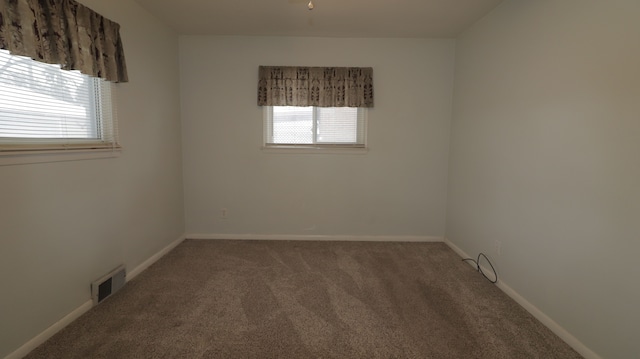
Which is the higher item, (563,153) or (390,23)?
(390,23)

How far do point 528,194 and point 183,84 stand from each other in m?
3.62

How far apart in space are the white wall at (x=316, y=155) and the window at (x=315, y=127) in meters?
0.14

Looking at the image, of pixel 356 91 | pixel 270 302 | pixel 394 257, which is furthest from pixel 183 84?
pixel 394 257

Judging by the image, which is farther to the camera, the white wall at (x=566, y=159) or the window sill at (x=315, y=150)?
the window sill at (x=315, y=150)

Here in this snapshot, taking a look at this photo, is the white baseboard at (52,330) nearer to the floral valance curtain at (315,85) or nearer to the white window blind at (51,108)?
the white window blind at (51,108)

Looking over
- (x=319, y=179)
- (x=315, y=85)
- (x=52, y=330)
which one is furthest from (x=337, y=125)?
(x=52, y=330)

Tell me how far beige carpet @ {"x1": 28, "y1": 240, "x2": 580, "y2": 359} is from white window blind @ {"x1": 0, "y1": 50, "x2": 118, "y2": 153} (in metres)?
1.21

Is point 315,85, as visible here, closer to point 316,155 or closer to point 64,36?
point 316,155

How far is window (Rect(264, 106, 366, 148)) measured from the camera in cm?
337

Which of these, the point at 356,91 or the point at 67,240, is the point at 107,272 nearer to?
the point at 67,240

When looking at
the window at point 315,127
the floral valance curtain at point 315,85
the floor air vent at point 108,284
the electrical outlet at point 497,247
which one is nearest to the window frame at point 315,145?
the window at point 315,127

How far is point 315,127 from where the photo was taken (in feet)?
11.1

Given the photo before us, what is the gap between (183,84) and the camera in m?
3.25

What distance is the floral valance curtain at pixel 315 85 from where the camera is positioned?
3.20 m
